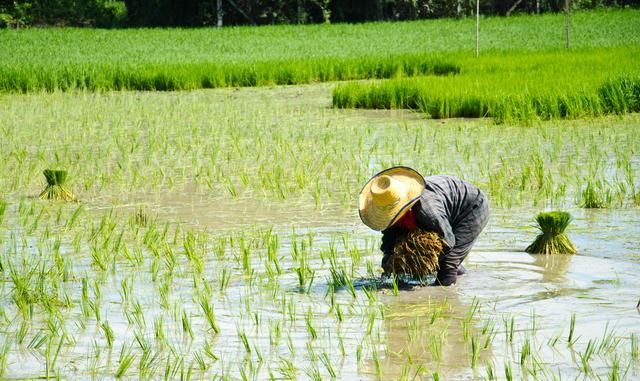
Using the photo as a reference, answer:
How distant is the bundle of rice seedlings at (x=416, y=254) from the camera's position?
4223 millimetres

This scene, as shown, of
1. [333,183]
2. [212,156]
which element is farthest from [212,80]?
[333,183]

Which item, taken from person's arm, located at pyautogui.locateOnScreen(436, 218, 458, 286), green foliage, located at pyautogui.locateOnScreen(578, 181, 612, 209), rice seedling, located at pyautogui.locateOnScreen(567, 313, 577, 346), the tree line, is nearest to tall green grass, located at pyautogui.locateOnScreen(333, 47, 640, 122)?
green foliage, located at pyautogui.locateOnScreen(578, 181, 612, 209)

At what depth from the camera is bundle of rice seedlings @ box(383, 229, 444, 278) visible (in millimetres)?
4223

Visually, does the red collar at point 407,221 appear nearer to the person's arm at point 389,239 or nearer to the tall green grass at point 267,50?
the person's arm at point 389,239

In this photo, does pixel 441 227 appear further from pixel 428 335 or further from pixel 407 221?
pixel 428 335

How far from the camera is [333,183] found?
7.06m

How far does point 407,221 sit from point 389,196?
26 centimetres

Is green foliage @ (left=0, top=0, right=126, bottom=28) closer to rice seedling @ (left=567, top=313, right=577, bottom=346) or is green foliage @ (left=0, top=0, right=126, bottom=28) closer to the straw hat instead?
the straw hat

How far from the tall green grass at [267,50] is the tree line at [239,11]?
4.61 m

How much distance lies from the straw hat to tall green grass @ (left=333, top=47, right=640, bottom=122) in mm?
5813

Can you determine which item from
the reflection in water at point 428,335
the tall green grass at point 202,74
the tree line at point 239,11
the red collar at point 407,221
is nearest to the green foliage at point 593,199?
the reflection in water at point 428,335

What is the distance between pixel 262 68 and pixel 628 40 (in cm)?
943

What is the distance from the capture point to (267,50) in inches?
920

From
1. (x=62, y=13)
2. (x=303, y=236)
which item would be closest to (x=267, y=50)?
(x=62, y=13)
